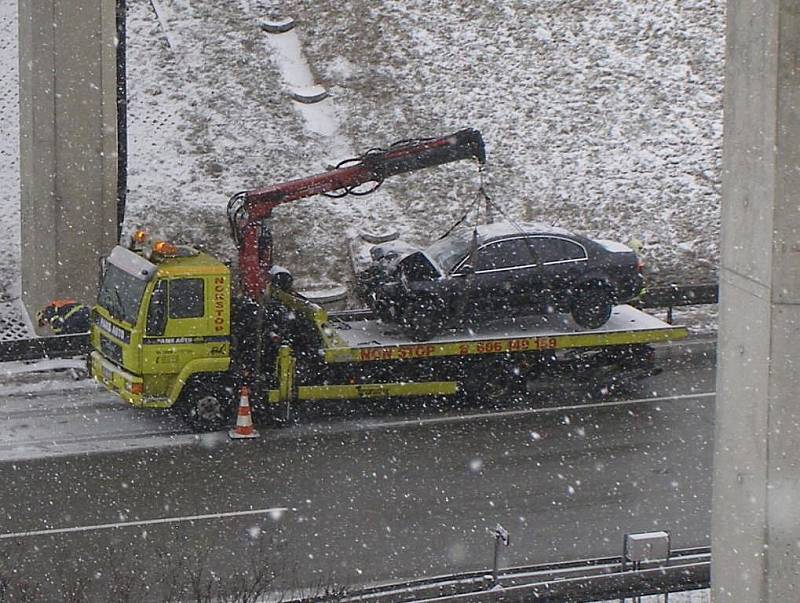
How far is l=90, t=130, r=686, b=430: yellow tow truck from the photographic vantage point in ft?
47.5

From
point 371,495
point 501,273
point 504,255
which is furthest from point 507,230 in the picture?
point 371,495

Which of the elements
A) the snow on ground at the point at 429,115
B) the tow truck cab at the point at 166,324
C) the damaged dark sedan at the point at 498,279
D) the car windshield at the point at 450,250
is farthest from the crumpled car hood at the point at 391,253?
the snow on ground at the point at 429,115

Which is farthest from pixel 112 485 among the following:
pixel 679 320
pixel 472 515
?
pixel 679 320

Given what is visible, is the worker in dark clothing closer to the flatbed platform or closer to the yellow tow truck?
the yellow tow truck

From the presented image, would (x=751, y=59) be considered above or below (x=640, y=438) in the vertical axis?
above

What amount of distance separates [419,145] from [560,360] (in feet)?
10.2

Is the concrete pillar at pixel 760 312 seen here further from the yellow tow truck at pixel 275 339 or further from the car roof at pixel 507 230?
the car roof at pixel 507 230

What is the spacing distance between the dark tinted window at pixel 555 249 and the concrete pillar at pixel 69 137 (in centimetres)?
602

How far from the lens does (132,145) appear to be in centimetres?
2455

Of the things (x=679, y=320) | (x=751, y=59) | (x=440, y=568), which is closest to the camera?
(x=751, y=59)

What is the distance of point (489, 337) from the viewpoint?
51.0ft

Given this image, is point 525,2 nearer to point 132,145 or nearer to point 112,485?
point 132,145

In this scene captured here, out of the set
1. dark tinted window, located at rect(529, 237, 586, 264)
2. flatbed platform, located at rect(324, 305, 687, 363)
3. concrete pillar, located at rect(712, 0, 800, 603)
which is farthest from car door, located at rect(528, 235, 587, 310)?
concrete pillar, located at rect(712, 0, 800, 603)

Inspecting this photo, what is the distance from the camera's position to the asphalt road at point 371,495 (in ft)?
37.8
